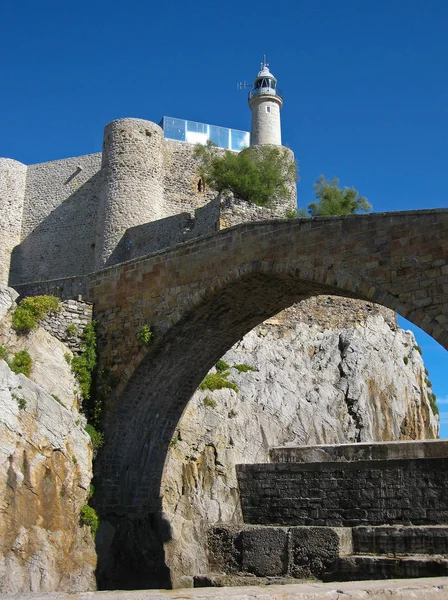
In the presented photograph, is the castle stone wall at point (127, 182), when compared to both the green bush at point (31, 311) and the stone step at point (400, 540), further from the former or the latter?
the stone step at point (400, 540)

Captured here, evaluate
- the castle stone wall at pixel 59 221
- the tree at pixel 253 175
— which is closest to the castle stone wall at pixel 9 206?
the castle stone wall at pixel 59 221

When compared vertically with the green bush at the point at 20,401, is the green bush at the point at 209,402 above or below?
above

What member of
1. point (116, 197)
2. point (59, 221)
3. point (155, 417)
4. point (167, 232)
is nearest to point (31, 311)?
point (155, 417)

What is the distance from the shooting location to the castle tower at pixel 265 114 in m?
30.0

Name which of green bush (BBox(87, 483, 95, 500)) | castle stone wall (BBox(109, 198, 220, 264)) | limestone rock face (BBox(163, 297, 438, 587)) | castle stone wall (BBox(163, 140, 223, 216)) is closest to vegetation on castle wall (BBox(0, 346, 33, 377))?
green bush (BBox(87, 483, 95, 500))

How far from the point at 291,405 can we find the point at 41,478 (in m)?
7.28

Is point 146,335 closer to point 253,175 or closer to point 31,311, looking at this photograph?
point 31,311

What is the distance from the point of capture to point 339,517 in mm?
13508

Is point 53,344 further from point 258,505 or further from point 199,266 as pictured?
point 258,505

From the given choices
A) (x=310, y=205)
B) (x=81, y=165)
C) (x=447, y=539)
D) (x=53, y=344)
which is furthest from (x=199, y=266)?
(x=81, y=165)

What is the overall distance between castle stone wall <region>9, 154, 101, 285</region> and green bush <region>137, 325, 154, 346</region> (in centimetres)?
1506

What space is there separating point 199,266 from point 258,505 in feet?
17.8

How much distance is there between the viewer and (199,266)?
12336 mm

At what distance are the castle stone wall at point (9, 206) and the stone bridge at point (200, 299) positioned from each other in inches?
667
